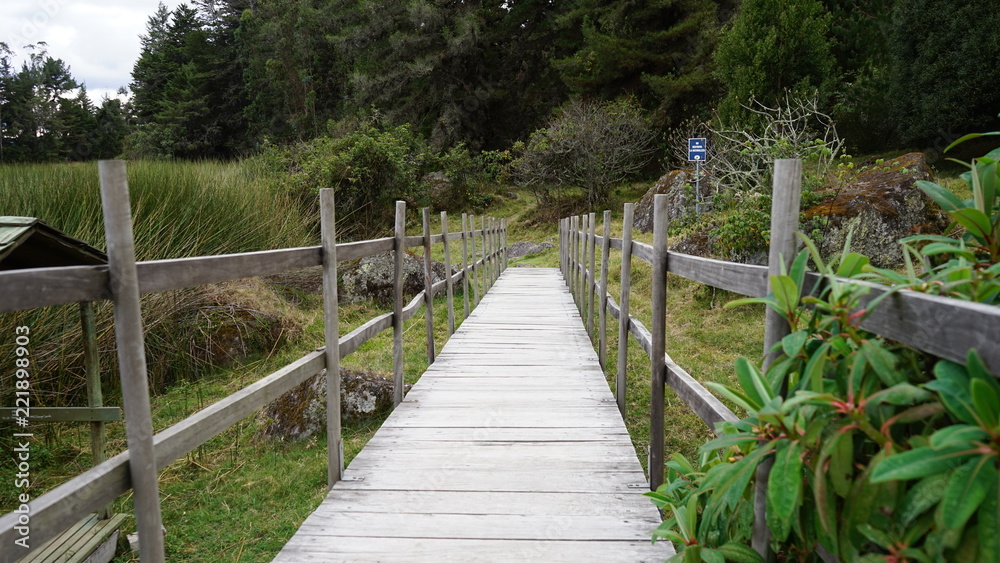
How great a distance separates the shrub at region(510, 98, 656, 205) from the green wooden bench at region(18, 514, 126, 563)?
17.2 m

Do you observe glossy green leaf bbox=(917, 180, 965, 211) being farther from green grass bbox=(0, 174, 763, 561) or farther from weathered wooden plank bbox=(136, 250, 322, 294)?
green grass bbox=(0, 174, 763, 561)

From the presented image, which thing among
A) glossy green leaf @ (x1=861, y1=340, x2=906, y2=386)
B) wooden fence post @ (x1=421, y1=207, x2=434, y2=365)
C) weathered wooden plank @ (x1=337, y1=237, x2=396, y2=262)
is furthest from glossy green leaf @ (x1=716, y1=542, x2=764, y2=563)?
wooden fence post @ (x1=421, y1=207, x2=434, y2=365)

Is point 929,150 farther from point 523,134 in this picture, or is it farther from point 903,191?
point 523,134

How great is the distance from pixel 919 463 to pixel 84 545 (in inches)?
118

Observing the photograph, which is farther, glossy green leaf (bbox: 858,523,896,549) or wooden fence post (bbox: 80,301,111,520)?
wooden fence post (bbox: 80,301,111,520)

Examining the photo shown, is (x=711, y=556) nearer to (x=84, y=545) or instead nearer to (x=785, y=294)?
(x=785, y=294)

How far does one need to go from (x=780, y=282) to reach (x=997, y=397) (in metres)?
0.54

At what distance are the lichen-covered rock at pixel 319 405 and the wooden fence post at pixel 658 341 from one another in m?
2.39

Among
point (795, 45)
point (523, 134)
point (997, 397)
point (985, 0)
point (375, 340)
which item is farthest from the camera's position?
point (523, 134)

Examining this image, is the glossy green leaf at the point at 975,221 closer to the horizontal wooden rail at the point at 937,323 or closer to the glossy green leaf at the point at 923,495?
the horizontal wooden rail at the point at 937,323

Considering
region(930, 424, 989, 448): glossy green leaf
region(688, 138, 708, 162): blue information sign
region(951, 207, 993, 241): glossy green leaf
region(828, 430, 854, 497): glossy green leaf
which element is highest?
region(688, 138, 708, 162): blue information sign

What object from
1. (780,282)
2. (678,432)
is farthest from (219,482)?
(780,282)

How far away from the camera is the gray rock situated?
17422mm

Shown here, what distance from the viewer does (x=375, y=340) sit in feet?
24.4
